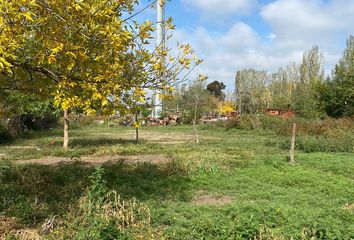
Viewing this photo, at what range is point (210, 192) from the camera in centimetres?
845

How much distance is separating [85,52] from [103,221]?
1.93 meters

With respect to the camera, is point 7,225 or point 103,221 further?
point 7,225

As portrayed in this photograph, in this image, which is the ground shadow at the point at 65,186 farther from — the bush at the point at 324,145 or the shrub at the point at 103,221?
the bush at the point at 324,145

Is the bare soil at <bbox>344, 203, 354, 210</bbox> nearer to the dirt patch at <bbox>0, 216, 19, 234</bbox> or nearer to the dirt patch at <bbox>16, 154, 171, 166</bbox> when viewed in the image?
the dirt patch at <bbox>16, 154, 171, 166</bbox>

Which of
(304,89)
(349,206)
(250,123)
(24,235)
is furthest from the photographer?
(304,89)

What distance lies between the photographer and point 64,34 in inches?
183

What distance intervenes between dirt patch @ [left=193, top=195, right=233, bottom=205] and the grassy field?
0.02 metres

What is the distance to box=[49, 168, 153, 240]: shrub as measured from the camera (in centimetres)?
447

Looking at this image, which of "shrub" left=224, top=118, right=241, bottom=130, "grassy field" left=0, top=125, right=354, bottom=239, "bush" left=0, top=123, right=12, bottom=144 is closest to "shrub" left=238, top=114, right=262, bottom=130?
"shrub" left=224, top=118, right=241, bottom=130

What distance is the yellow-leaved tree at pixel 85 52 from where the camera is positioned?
413cm

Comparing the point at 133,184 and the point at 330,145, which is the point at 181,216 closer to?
the point at 133,184

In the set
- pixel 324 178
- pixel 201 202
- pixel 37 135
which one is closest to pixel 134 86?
pixel 201 202

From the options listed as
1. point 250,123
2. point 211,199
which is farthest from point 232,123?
point 211,199

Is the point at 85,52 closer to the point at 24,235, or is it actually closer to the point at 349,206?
the point at 24,235
